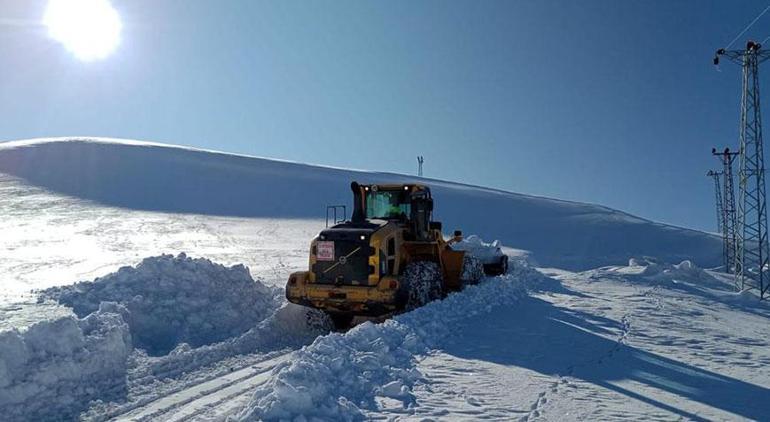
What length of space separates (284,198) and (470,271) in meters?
28.6

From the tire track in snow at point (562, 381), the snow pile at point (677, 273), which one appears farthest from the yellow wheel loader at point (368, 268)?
the snow pile at point (677, 273)

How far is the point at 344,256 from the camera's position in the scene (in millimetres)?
10305

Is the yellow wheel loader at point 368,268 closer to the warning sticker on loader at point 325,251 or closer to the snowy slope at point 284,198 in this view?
the warning sticker on loader at point 325,251

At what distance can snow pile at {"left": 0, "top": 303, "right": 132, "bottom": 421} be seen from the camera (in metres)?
5.77

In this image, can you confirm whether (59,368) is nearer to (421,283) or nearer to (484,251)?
(421,283)

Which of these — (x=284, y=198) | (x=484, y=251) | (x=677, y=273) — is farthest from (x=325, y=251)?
(x=284, y=198)

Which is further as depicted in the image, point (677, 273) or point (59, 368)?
point (677, 273)

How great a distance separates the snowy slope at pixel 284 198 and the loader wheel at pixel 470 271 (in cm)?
1328

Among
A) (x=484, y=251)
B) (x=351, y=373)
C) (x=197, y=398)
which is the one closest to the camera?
(x=351, y=373)

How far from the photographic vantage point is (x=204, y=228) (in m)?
30.0

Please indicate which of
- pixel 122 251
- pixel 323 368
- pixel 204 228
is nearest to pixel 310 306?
pixel 323 368

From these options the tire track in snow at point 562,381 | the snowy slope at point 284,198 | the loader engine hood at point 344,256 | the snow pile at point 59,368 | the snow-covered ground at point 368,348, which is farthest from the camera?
the snowy slope at point 284,198

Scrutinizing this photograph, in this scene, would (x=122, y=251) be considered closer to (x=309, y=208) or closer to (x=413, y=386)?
(x=309, y=208)

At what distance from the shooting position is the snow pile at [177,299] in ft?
29.9
